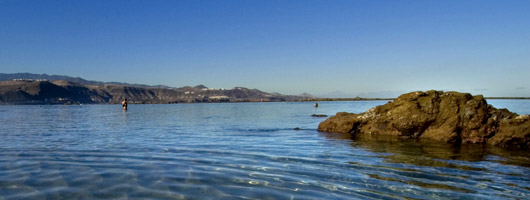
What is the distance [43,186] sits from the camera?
7.36m

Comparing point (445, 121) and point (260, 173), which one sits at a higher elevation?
point (445, 121)

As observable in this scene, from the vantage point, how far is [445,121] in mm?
18328

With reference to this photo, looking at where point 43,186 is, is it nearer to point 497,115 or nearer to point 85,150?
point 85,150

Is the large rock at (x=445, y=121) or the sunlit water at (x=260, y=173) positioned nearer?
the sunlit water at (x=260, y=173)

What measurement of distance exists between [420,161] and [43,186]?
10785mm

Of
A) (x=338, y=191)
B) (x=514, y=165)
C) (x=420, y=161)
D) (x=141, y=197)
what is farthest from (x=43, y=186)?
(x=514, y=165)

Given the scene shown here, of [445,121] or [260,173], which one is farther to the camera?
[445,121]

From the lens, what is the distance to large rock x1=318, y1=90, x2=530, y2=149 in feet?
51.6

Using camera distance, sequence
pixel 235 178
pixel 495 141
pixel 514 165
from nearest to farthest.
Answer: pixel 235 178
pixel 514 165
pixel 495 141

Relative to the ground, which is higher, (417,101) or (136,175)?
(417,101)

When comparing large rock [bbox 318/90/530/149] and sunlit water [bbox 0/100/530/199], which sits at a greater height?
large rock [bbox 318/90/530/149]

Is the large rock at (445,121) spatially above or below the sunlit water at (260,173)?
above

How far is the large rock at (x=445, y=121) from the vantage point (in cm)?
1574

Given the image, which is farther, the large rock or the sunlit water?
the large rock
